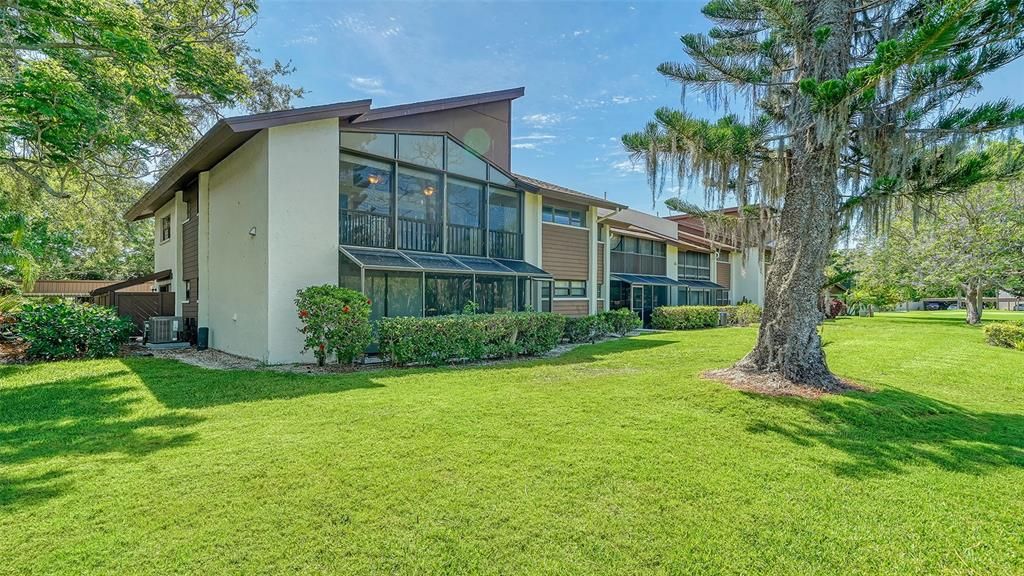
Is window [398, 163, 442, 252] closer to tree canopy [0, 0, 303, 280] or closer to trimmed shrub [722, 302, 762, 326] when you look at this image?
tree canopy [0, 0, 303, 280]

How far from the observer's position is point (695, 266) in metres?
28.8

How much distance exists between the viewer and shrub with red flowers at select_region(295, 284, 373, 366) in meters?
9.13

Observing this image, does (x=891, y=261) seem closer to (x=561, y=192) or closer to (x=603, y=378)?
(x=561, y=192)

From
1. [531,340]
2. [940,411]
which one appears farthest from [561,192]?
[940,411]

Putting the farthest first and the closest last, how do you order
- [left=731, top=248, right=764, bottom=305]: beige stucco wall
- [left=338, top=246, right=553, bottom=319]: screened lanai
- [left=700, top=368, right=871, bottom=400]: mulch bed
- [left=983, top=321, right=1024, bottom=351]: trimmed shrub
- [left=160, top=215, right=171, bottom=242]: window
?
[left=731, top=248, right=764, bottom=305]: beige stucco wall < [left=160, top=215, right=171, bottom=242]: window < [left=983, top=321, right=1024, bottom=351]: trimmed shrub < [left=338, top=246, right=553, bottom=319]: screened lanai < [left=700, top=368, right=871, bottom=400]: mulch bed

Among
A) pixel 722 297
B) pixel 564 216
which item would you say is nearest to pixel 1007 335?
pixel 564 216

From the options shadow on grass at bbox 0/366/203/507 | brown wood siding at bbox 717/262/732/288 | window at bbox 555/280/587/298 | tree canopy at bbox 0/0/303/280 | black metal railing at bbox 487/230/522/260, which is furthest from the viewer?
brown wood siding at bbox 717/262/732/288

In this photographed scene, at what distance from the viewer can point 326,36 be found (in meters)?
13.6

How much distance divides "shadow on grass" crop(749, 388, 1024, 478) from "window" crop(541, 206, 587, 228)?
11.6 m

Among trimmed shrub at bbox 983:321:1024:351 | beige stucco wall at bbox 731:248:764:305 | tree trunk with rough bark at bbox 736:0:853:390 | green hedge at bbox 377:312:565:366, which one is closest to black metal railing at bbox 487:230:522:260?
green hedge at bbox 377:312:565:366

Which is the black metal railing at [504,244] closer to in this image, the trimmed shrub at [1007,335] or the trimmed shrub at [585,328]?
the trimmed shrub at [585,328]

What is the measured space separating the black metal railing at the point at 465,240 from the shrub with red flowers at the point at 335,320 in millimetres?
4419

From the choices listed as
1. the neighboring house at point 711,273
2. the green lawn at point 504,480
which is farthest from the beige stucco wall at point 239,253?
the neighboring house at point 711,273

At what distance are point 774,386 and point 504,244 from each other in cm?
952
